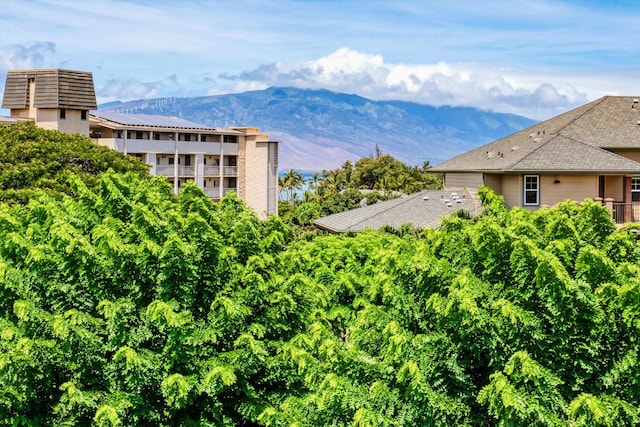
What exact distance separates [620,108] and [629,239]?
24.9 metres

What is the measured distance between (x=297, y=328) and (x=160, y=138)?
66.7 meters

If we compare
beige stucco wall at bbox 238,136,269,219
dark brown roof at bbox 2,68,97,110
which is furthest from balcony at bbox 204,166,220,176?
dark brown roof at bbox 2,68,97,110

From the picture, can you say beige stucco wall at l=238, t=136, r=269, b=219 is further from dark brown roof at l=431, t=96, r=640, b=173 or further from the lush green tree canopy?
dark brown roof at l=431, t=96, r=640, b=173

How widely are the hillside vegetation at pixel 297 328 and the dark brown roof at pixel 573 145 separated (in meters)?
15.7

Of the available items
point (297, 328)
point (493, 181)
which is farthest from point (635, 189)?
point (297, 328)

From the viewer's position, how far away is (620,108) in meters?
36.6

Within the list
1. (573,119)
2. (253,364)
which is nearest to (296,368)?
(253,364)

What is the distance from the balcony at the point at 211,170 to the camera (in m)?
83.8

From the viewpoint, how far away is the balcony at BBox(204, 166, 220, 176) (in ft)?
275

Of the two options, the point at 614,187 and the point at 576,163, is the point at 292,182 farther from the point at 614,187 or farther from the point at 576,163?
the point at 576,163

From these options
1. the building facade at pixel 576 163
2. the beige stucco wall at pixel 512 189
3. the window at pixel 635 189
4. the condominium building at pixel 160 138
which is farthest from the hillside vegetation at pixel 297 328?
the condominium building at pixel 160 138

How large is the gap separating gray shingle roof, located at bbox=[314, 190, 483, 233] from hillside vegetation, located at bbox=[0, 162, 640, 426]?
19.2m

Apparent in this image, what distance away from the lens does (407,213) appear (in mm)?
Answer: 37094

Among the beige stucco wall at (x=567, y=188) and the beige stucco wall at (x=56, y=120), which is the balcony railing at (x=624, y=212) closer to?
the beige stucco wall at (x=567, y=188)
